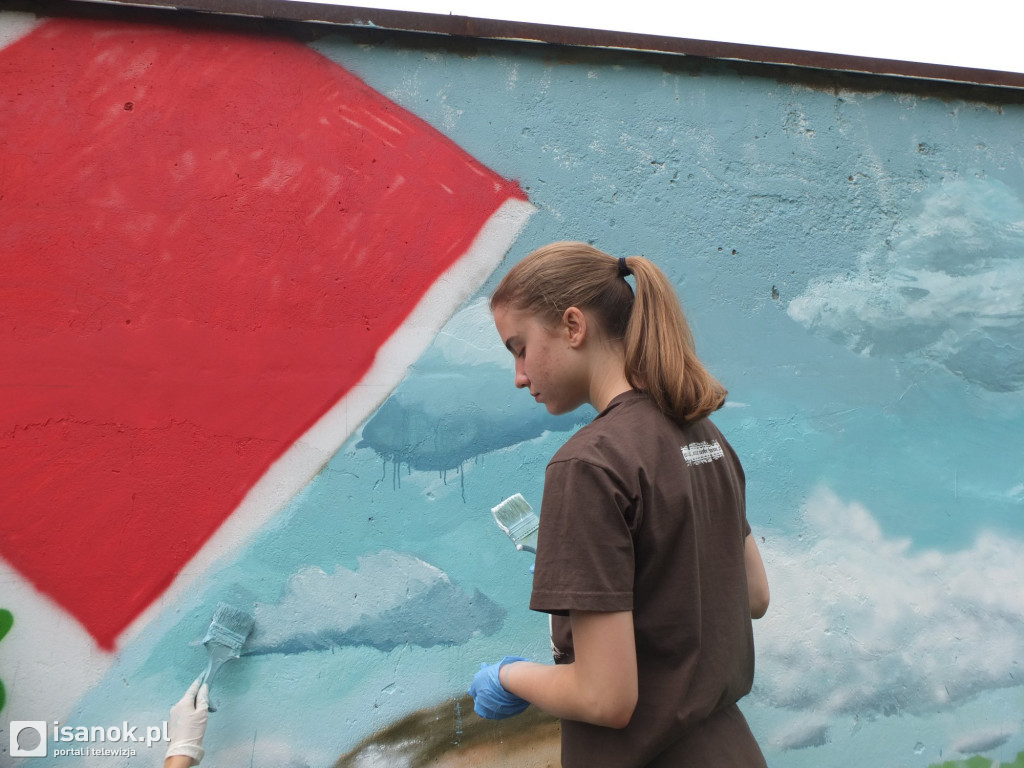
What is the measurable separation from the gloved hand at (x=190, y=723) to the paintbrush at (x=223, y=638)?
34 mm

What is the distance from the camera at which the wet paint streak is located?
219cm

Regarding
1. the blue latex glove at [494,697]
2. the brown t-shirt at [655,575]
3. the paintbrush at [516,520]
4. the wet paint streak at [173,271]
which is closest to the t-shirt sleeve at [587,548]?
the brown t-shirt at [655,575]

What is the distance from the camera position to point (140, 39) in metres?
2.33

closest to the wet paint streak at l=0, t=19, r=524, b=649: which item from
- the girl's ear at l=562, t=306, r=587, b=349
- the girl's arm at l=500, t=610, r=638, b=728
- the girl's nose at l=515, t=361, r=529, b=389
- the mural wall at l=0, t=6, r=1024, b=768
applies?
the mural wall at l=0, t=6, r=1024, b=768

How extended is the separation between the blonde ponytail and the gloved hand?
1.50m

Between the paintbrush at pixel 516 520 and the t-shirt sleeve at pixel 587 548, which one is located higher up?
the t-shirt sleeve at pixel 587 548

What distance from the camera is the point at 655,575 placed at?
3.90 feet

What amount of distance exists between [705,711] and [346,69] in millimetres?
2146

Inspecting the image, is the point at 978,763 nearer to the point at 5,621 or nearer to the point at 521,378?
the point at 521,378

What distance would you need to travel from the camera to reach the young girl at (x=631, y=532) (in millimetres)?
1109

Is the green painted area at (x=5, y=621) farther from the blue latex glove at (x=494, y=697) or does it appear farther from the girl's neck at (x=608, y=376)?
the girl's neck at (x=608, y=376)

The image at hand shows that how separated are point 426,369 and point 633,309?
1.16m

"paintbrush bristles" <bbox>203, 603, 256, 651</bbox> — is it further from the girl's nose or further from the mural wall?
the girl's nose

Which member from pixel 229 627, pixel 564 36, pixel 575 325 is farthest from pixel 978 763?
Answer: pixel 564 36
